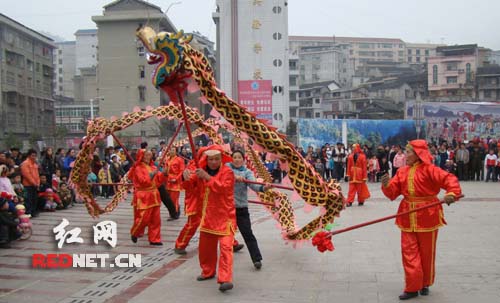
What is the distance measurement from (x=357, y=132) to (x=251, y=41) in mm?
21424

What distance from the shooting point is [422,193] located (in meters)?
5.61

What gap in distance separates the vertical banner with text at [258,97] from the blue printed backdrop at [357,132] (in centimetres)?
1110

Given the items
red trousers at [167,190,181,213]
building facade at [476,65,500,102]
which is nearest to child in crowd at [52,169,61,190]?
red trousers at [167,190,181,213]

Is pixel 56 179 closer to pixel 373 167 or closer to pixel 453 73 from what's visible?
pixel 373 167

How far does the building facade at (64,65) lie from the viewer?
7788 cm

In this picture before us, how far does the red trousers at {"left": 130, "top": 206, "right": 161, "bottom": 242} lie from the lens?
821 cm

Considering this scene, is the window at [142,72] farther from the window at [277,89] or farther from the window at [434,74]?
the window at [434,74]

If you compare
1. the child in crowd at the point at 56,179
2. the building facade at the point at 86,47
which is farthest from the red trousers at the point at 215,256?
the building facade at the point at 86,47

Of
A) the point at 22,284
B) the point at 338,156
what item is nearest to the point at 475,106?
the point at 338,156

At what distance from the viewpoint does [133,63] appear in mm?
42906

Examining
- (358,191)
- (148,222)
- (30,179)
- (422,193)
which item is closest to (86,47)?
(30,179)

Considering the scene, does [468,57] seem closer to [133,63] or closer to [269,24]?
[269,24]

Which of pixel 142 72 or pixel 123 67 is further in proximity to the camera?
pixel 123 67

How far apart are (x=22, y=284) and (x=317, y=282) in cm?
328
